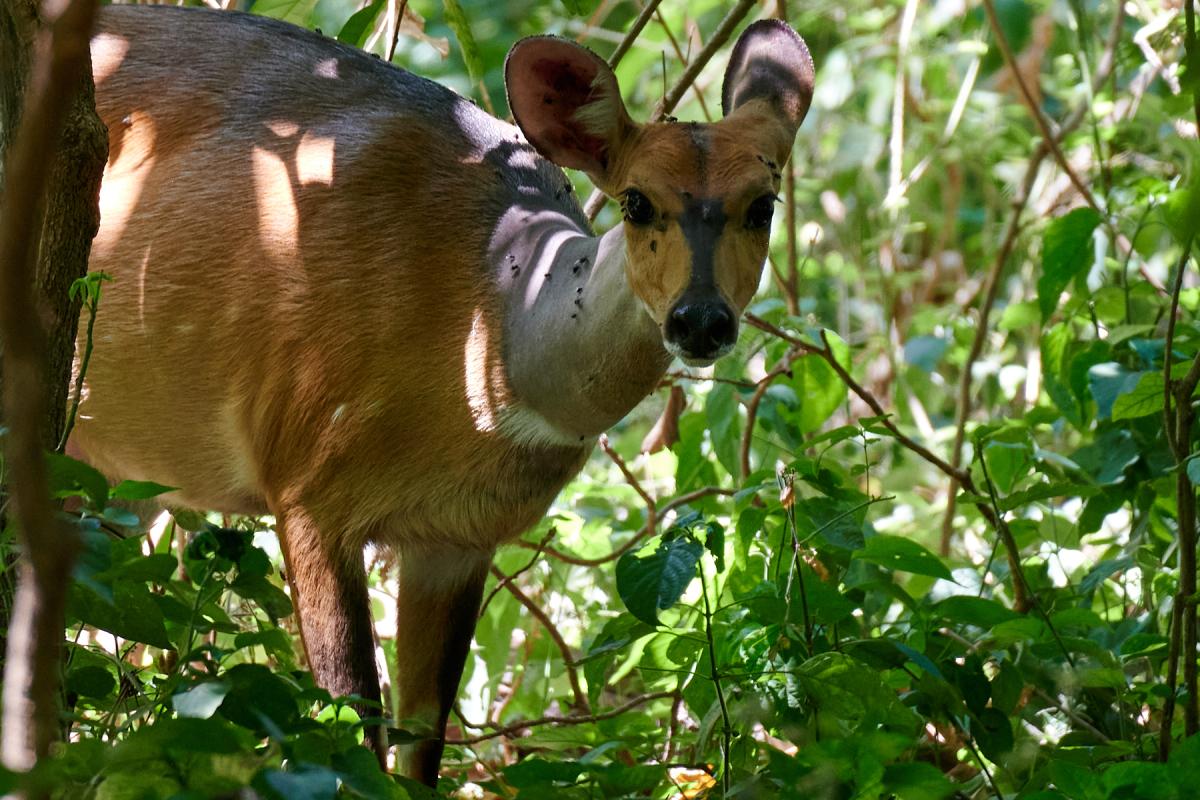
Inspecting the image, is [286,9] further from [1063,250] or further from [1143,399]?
[1143,399]

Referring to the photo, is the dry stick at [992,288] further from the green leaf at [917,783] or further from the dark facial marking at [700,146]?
the green leaf at [917,783]

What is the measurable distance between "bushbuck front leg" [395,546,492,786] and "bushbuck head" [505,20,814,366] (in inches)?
39.0

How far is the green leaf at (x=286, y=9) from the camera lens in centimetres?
369

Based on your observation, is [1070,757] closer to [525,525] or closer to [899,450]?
[525,525]

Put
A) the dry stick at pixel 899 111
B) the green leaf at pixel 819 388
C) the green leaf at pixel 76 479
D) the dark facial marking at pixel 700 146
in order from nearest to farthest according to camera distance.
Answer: the green leaf at pixel 76 479
the dark facial marking at pixel 700 146
the green leaf at pixel 819 388
the dry stick at pixel 899 111

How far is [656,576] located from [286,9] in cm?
199

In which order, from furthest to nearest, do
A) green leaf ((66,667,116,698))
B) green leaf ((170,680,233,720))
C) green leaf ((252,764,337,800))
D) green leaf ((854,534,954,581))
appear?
1. green leaf ((854,534,954,581))
2. green leaf ((66,667,116,698))
3. green leaf ((170,680,233,720))
4. green leaf ((252,764,337,800))

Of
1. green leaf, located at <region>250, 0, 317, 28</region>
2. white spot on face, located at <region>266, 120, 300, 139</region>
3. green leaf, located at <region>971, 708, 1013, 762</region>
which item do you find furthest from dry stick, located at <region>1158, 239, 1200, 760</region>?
green leaf, located at <region>250, 0, 317, 28</region>

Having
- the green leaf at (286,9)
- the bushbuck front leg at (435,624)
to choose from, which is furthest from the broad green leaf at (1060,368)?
the green leaf at (286,9)

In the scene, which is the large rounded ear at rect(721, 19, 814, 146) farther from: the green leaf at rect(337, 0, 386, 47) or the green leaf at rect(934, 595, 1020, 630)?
the green leaf at rect(934, 595, 1020, 630)

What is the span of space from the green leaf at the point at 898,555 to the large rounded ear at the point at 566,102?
3.47 feet

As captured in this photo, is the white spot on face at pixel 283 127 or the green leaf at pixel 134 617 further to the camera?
the white spot on face at pixel 283 127

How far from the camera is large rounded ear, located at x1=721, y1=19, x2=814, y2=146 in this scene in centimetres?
333

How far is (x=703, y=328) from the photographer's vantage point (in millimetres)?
2732
